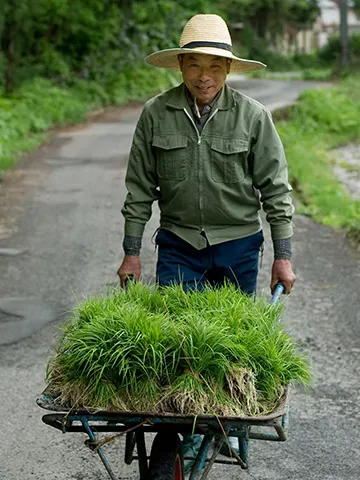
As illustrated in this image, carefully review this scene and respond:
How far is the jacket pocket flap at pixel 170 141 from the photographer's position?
4.63 meters

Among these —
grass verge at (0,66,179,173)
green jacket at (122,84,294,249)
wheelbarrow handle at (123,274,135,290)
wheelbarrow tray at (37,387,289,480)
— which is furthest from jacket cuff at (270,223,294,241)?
grass verge at (0,66,179,173)

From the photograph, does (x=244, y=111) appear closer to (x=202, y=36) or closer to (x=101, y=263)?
(x=202, y=36)

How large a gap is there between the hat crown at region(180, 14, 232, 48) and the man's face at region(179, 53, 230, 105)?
8 cm

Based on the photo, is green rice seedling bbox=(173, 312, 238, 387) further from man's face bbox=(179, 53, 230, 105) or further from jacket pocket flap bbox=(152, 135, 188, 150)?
man's face bbox=(179, 53, 230, 105)

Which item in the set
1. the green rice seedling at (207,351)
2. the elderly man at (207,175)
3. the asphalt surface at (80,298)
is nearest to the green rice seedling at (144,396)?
the green rice seedling at (207,351)

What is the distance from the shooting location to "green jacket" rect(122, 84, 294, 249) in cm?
463

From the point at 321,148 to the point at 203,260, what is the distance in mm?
15480

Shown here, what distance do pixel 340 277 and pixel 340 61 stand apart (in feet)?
142

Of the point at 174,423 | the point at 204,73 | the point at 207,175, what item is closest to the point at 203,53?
the point at 204,73

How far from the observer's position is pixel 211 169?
4.64m

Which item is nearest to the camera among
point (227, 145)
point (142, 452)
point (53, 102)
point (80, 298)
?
point (142, 452)

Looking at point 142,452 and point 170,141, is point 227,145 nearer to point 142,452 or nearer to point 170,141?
point 170,141

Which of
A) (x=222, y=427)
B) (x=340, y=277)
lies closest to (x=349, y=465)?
(x=222, y=427)

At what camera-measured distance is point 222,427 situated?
138 inches
